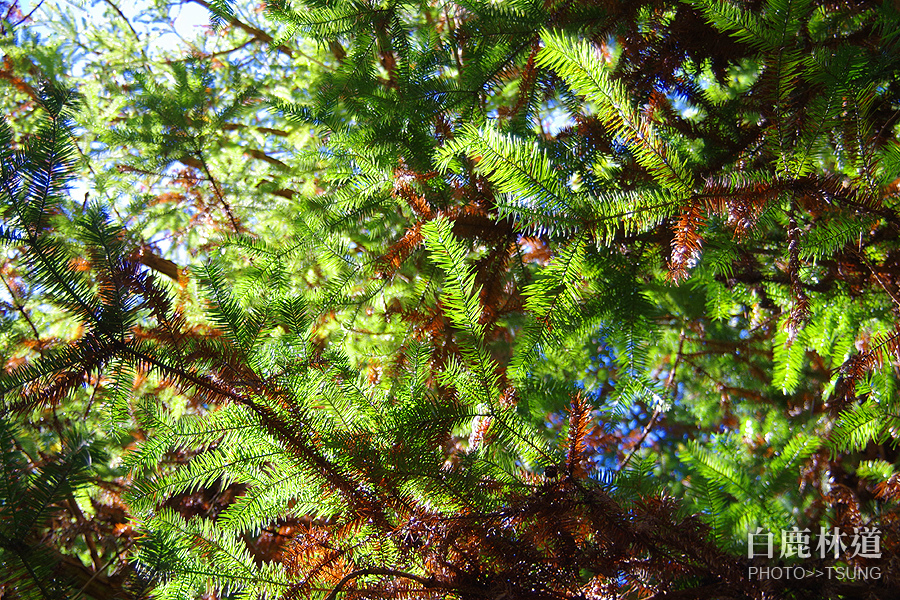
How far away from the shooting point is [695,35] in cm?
191

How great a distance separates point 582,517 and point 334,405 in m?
0.55

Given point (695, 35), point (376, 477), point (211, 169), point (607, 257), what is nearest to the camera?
point (376, 477)

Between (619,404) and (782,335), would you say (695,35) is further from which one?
(619,404)

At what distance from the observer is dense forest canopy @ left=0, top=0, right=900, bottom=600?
35.9 inches

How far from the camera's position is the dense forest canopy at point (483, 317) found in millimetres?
913

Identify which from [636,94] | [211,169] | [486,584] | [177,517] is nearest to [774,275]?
[636,94]

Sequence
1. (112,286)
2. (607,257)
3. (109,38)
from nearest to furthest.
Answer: (112,286) < (607,257) < (109,38)

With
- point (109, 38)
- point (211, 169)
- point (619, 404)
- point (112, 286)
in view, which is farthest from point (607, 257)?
point (109, 38)

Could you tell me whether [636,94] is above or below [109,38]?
below

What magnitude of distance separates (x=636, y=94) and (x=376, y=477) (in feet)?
5.97

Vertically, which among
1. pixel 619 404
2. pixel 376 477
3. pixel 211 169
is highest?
pixel 211 169

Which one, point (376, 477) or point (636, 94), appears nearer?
point (376, 477)

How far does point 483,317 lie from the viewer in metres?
1.84

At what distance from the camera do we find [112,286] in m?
0.86
